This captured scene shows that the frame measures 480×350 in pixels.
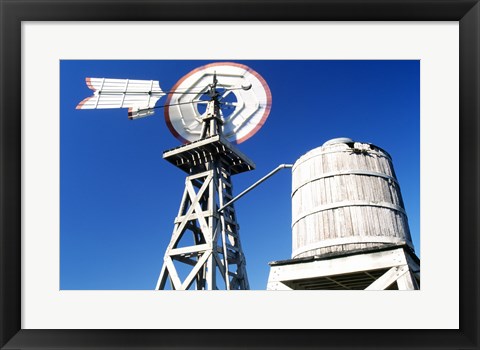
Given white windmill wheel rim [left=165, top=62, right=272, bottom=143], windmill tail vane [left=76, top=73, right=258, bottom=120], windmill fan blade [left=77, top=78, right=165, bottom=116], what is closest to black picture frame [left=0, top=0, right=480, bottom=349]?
windmill tail vane [left=76, top=73, right=258, bottom=120]

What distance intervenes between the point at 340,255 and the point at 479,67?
3.18m

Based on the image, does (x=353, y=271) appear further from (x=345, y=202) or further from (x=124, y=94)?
(x=124, y=94)

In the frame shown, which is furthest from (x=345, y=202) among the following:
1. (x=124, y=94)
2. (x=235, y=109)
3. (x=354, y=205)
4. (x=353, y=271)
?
(x=235, y=109)

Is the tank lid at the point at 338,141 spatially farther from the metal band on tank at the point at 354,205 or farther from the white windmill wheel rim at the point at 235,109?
the white windmill wheel rim at the point at 235,109

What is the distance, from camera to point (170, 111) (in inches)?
575

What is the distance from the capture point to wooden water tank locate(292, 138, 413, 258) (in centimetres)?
776

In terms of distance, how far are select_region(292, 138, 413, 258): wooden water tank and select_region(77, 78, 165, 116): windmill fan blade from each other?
4229 mm

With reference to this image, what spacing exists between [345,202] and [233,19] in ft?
11.6

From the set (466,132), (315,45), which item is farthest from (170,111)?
(466,132)

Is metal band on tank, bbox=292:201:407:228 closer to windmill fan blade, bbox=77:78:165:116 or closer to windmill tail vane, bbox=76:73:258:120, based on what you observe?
windmill tail vane, bbox=76:73:258:120

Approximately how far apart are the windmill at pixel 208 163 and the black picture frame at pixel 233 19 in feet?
24.3

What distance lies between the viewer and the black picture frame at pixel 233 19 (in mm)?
5457

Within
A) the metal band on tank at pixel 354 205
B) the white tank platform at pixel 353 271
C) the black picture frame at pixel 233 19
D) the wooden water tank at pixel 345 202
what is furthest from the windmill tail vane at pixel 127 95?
the white tank platform at pixel 353 271

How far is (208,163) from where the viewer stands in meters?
16.7
